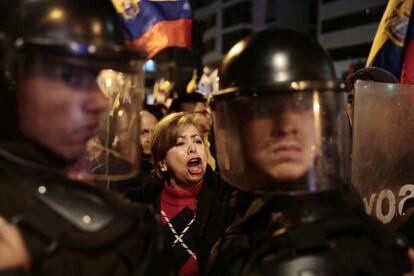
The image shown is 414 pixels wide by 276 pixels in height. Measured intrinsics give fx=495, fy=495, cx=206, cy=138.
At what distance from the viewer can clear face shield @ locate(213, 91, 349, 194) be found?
183cm

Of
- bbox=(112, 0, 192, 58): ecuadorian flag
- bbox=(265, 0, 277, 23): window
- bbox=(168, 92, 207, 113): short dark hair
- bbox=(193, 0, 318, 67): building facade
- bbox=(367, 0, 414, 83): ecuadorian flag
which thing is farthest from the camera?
bbox=(265, 0, 277, 23): window

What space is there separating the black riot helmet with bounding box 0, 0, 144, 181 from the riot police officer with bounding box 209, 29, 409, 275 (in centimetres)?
51

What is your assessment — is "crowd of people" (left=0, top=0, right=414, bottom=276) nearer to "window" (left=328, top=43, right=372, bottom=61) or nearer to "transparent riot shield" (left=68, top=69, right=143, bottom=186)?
"transparent riot shield" (left=68, top=69, right=143, bottom=186)

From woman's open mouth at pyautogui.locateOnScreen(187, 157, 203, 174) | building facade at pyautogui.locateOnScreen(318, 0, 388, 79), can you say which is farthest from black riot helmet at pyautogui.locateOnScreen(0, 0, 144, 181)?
building facade at pyautogui.locateOnScreen(318, 0, 388, 79)

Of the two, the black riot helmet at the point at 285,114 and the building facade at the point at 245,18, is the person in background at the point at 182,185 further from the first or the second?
the building facade at the point at 245,18

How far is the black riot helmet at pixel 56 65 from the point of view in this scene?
1.42 m

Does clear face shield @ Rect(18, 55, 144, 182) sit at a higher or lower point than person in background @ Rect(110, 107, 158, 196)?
higher

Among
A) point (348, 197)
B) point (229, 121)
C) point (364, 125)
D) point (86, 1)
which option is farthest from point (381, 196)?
point (86, 1)

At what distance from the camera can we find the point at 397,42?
3879 mm

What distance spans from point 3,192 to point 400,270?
1.30 meters

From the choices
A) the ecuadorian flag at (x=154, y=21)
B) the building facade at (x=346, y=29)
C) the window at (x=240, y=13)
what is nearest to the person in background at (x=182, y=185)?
the ecuadorian flag at (x=154, y=21)

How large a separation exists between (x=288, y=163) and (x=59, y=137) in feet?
2.71

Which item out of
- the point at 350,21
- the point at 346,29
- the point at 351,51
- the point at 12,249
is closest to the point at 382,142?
the point at 12,249

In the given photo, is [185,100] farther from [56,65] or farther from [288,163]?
[56,65]
